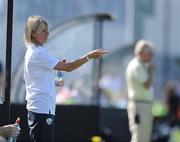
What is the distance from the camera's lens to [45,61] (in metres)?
8.41

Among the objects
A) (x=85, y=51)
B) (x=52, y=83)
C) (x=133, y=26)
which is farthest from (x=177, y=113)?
(x=52, y=83)

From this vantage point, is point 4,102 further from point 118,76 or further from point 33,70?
point 118,76

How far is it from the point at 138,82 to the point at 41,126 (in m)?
3.77

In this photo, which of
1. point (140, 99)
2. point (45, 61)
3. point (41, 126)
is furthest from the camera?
point (140, 99)

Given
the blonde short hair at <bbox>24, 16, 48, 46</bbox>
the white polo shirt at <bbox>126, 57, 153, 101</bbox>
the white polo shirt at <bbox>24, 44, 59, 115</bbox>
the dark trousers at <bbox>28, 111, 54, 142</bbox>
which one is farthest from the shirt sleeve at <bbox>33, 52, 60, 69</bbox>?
the white polo shirt at <bbox>126, 57, 153, 101</bbox>

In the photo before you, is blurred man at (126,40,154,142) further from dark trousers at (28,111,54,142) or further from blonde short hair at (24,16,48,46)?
blonde short hair at (24,16,48,46)

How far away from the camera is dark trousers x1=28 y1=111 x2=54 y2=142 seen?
8.49 m

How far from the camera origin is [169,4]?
24734 mm

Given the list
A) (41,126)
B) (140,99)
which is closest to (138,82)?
(140,99)

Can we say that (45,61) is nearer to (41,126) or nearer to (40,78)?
(40,78)

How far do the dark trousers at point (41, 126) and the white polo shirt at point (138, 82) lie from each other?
361 centimetres

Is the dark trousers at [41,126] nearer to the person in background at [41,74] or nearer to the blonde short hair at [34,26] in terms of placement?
the person in background at [41,74]

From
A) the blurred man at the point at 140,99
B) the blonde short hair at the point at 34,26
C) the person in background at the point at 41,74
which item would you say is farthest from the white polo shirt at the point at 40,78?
the blurred man at the point at 140,99

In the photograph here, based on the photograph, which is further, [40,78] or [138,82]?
[138,82]
